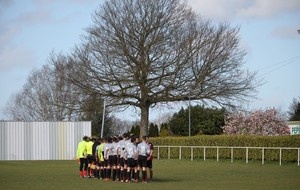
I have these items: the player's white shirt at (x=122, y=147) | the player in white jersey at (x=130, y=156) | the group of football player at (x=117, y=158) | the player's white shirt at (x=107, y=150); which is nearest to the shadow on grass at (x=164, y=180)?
the group of football player at (x=117, y=158)

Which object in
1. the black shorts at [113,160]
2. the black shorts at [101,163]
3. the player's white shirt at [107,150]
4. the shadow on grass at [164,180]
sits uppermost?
the player's white shirt at [107,150]

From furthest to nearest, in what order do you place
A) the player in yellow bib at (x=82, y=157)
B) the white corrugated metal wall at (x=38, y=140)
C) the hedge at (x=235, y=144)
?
the white corrugated metal wall at (x=38, y=140)
the hedge at (x=235, y=144)
the player in yellow bib at (x=82, y=157)

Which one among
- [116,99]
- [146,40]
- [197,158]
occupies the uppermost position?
[146,40]

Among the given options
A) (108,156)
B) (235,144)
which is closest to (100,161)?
(108,156)

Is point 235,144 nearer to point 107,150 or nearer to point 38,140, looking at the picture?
point 38,140

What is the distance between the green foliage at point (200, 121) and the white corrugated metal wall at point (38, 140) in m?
23.0

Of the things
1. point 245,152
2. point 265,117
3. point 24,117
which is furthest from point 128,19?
point 24,117

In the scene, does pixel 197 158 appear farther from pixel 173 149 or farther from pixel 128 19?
pixel 128 19

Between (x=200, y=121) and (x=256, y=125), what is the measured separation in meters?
9.81

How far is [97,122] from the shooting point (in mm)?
74188

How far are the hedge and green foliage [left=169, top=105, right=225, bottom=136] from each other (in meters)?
20.8

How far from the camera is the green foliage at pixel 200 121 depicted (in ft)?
246

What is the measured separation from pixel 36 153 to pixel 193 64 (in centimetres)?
1536

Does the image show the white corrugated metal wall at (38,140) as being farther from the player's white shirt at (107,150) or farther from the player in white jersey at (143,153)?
the player in white jersey at (143,153)
